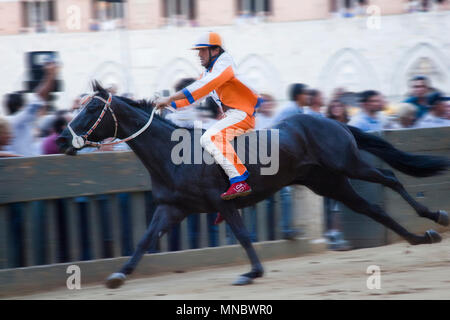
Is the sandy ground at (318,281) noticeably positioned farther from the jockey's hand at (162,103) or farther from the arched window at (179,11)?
the arched window at (179,11)

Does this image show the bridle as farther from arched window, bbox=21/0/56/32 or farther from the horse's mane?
arched window, bbox=21/0/56/32

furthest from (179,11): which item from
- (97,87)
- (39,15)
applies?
(97,87)

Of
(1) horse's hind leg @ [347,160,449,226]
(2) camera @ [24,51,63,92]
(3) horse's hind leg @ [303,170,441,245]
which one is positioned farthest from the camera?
(2) camera @ [24,51,63,92]

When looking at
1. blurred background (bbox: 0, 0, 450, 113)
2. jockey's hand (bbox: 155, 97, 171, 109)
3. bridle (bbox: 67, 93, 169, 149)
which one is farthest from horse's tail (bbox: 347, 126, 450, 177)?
blurred background (bbox: 0, 0, 450, 113)

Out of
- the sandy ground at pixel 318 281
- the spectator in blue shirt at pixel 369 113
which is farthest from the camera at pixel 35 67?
the spectator in blue shirt at pixel 369 113

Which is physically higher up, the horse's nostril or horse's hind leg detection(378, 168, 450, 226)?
the horse's nostril

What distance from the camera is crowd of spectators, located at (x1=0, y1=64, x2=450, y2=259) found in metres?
6.89

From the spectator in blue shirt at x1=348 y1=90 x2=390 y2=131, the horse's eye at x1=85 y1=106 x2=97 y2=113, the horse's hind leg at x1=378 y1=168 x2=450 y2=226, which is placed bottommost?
the horse's hind leg at x1=378 y1=168 x2=450 y2=226

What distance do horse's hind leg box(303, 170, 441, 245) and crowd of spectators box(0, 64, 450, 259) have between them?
0.69m

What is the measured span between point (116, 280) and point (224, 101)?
195 cm

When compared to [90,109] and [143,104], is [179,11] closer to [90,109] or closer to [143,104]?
[143,104]

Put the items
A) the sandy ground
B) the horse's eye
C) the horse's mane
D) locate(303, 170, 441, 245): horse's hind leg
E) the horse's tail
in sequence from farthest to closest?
the horse's tail, locate(303, 170, 441, 245): horse's hind leg, the horse's mane, the horse's eye, the sandy ground

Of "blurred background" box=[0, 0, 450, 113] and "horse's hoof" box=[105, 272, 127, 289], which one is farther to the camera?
"blurred background" box=[0, 0, 450, 113]
